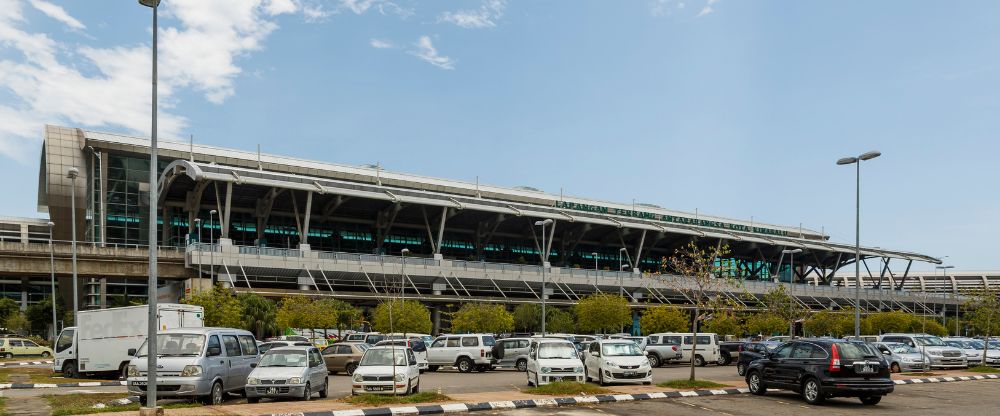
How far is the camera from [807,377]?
19969 mm

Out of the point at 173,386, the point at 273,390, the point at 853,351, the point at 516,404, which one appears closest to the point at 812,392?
the point at 853,351

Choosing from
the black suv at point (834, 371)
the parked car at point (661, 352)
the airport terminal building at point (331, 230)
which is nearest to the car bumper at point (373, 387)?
the black suv at point (834, 371)

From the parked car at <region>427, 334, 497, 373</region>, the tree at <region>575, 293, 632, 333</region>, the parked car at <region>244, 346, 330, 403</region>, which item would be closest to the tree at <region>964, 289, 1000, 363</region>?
the parked car at <region>427, 334, 497, 373</region>

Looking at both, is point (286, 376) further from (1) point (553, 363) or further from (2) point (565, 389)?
(1) point (553, 363)

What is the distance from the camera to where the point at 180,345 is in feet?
62.3

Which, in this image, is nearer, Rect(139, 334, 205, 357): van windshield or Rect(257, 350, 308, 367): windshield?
Rect(139, 334, 205, 357): van windshield

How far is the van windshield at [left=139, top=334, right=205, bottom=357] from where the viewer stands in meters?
18.8

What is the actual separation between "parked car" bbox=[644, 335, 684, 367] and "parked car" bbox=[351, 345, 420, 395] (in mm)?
21014

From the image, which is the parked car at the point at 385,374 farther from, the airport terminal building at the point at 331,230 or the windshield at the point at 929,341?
the airport terminal building at the point at 331,230

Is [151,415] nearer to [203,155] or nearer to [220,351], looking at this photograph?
[220,351]

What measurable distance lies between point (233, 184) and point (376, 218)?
759 inches

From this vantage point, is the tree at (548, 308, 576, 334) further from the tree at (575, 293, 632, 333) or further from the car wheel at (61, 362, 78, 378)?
the car wheel at (61, 362, 78, 378)

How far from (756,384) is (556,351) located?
19.3 feet

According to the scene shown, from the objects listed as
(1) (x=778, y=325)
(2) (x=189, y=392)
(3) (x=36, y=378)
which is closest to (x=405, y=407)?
(2) (x=189, y=392)
